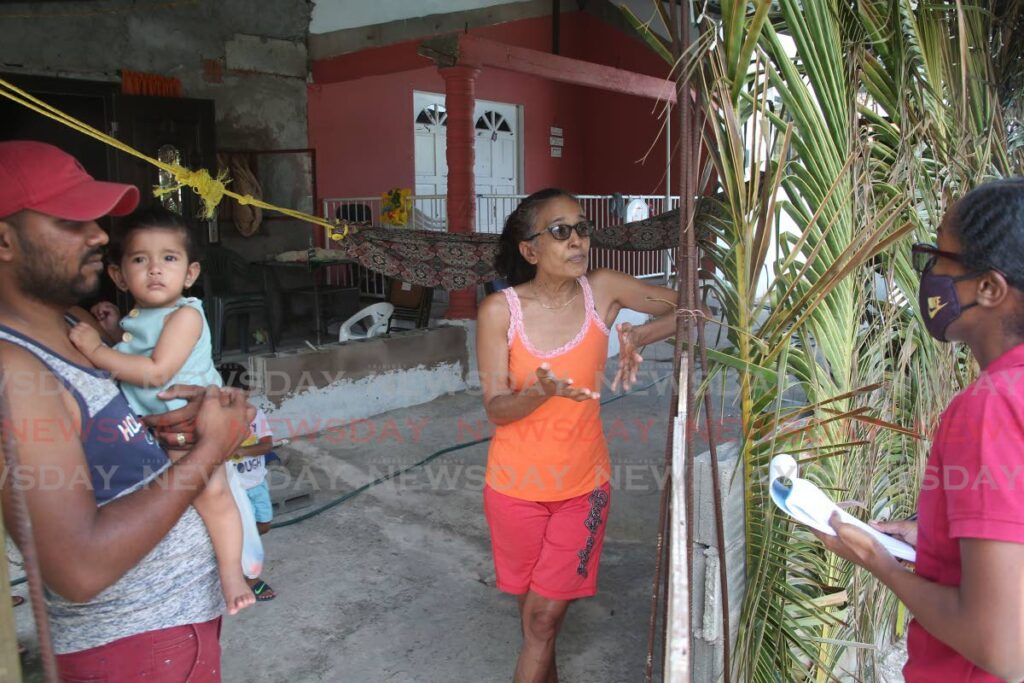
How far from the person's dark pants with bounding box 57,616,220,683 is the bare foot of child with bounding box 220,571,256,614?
0.08 meters

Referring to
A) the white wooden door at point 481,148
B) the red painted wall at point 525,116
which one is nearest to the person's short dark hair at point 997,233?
the red painted wall at point 525,116

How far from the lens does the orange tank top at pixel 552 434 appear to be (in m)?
1.92

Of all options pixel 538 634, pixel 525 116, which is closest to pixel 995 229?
pixel 538 634

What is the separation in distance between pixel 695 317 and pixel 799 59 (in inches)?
34.5

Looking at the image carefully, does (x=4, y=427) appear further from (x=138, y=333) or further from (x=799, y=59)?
(x=799, y=59)

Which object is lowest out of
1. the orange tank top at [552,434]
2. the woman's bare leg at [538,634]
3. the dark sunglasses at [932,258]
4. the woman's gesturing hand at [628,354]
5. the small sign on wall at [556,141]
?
the woman's bare leg at [538,634]

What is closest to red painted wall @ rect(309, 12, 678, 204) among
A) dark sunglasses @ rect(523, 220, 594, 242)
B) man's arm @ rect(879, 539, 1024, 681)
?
dark sunglasses @ rect(523, 220, 594, 242)

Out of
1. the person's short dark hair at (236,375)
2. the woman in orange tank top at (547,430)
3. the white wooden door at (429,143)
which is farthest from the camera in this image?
the white wooden door at (429,143)

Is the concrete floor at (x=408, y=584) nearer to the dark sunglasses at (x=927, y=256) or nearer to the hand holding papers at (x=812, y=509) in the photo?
the hand holding papers at (x=812, y=509)

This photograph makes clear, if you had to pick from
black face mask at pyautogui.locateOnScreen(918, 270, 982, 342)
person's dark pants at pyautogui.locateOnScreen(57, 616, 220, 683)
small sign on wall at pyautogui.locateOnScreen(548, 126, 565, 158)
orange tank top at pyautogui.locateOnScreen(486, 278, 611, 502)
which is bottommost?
person's dark pants at pyautogui.locateOnScreen(57, 616, 220, 683)

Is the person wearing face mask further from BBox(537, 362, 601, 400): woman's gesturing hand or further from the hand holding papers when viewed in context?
BBox(537, 362, 601, 400): woman's gesturing hand

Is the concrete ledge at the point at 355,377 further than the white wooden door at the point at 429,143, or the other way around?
the white wooden door at the point at 429,143

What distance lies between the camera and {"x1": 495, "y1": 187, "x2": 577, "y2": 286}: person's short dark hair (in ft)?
6.77

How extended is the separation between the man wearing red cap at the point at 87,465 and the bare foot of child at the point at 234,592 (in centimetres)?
5
